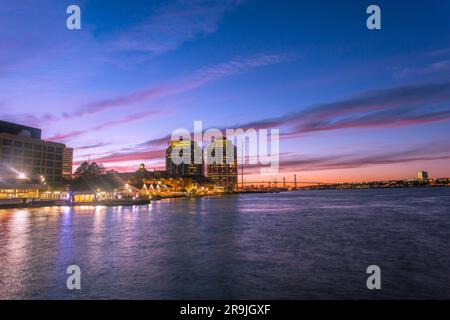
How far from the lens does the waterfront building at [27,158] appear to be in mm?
108500

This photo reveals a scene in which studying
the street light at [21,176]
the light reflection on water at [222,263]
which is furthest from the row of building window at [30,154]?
the light reflection on water at [222,263]

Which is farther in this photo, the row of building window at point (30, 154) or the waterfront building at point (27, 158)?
the row of building window at point (30, 154)

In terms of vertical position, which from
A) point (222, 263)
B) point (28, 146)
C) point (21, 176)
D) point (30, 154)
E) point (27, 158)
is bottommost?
point (222, 263)

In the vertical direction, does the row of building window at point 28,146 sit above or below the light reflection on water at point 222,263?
above

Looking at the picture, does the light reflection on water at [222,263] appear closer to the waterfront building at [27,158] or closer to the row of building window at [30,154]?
the waterfront building at [27,158]

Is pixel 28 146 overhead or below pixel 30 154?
overhead

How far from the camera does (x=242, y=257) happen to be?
25844 mm

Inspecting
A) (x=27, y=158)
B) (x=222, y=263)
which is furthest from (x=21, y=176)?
(x=222, y=263)

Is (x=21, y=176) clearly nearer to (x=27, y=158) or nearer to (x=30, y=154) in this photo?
(x=27, y=158)

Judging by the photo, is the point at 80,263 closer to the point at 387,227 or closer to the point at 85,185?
the point at 387,227

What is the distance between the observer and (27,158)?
120688 millimetres

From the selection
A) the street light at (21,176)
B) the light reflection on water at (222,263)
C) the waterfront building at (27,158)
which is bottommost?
the light reflection on water at (222,263)

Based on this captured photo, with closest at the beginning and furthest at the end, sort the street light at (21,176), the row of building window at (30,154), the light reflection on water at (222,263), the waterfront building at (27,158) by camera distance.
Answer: the light reflection on water at (222,263)
the street light at (21,176)
the waterfront building at (27,158)
the row of building window at (30,154)

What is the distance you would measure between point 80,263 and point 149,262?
477cm
